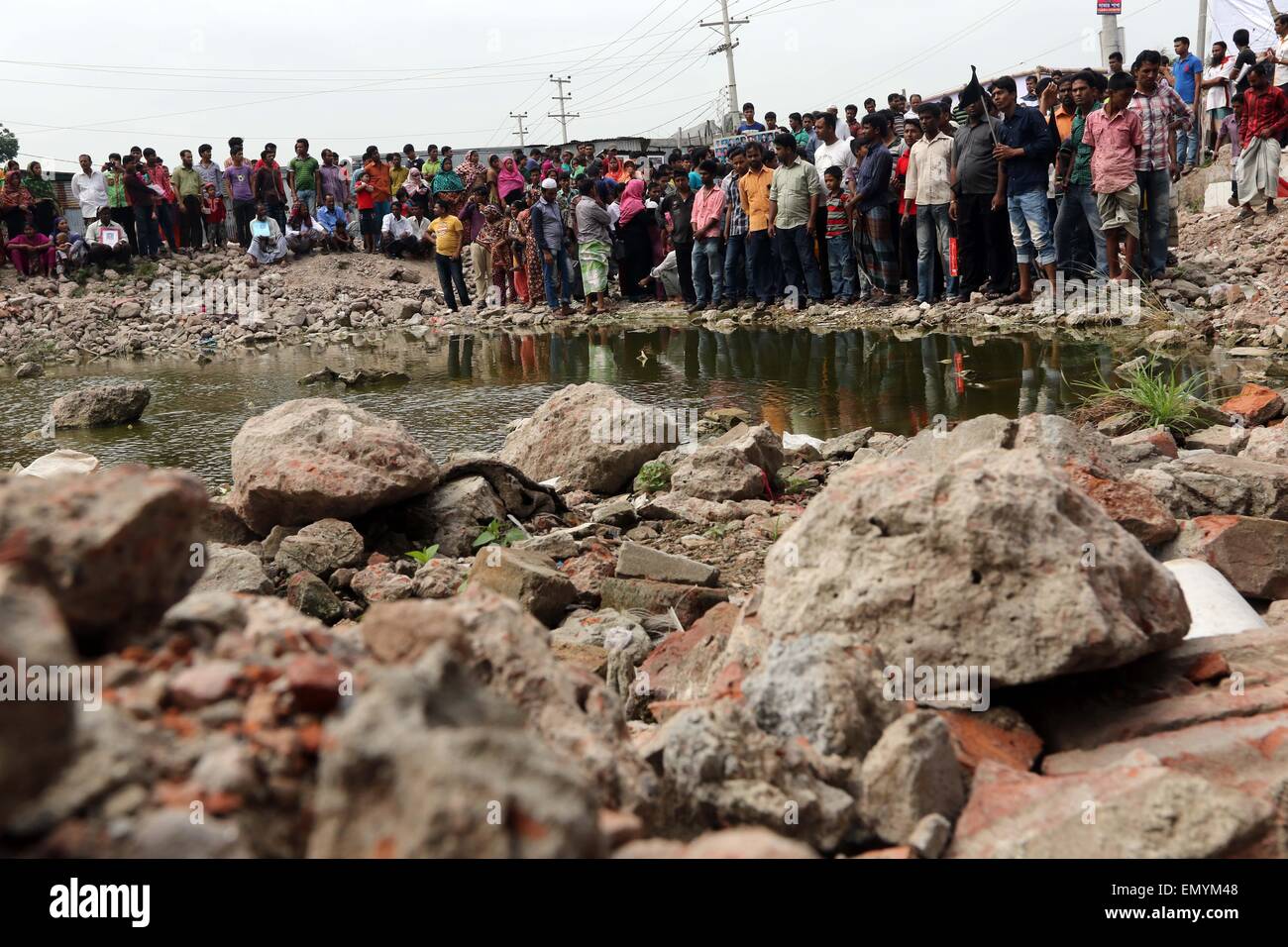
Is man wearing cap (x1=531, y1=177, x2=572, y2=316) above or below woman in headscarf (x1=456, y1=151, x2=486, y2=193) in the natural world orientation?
below

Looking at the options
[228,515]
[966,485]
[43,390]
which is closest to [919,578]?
[966,485]

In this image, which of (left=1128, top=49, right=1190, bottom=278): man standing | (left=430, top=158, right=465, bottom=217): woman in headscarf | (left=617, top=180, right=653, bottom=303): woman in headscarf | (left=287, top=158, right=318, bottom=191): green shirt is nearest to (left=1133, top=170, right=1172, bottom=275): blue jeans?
(left=1128, top=49, right=1190, bottom=278): man standing

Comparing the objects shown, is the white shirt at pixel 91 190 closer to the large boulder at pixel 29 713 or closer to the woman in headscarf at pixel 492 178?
the woman in headscarf at pixel 492 178

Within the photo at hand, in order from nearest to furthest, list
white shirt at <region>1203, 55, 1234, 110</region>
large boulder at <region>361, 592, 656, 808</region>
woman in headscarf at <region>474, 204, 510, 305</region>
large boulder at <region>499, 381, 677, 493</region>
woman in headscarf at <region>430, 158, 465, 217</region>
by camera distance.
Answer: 1. large boulder at <region>361, 592, 656, 808</region>
2. large boulder at <region>499, 381, 677, 493</region>
3. white shirt at <region>1203, 55, 1234, 110</region>
4. woman in headscarf at <region>474, 204, 510, 305</region>
5. woman in headscarf at <region>430, 158, 465, 217</region>

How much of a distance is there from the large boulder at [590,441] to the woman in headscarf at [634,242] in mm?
11214

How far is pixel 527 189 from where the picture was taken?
19.9m

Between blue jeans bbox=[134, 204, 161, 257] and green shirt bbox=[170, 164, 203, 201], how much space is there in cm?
66

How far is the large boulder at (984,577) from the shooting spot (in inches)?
107

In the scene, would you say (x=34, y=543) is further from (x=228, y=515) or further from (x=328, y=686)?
(x=228, y=515)

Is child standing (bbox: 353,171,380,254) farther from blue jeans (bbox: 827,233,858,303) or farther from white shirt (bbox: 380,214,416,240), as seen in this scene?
blue jeans (bbox: 827,233,858,303)

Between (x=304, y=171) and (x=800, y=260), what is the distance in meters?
12.1

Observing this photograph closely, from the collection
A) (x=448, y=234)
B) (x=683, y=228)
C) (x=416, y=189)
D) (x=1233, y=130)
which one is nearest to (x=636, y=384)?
(x=683, y=228)

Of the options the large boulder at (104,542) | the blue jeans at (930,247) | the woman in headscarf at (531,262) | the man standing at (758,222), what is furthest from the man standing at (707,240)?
the large boulder at (104,542)

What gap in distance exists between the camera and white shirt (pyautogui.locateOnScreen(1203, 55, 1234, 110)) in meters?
15.2
